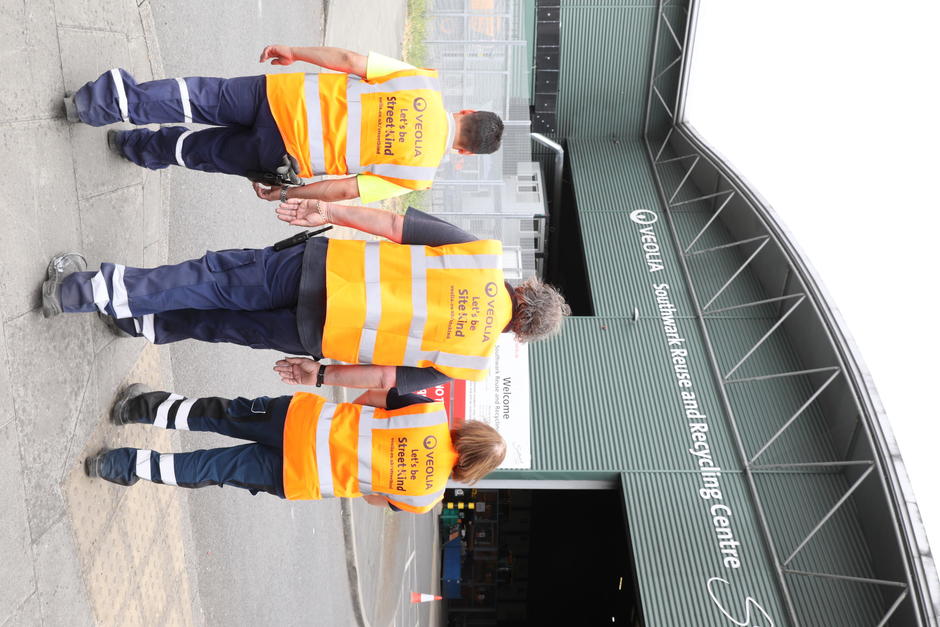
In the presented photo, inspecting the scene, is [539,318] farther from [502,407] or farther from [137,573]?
[502,407]

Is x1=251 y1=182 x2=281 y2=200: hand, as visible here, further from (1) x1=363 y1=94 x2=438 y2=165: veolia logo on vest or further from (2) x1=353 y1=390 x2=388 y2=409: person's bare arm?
(2) x1=353 y1=390 x2=388 y2=409: person's bare arm

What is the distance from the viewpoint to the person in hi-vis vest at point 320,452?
4445 mm

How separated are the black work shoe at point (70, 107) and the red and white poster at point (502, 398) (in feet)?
22.5

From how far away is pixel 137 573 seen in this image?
4926 millimetres

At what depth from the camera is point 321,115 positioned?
4262mm

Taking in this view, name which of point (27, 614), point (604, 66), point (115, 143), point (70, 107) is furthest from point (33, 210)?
point (604, 66)

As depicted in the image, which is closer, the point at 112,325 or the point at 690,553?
the point at 112,325

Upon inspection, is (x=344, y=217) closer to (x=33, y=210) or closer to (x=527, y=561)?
A: (x=33, y=210)

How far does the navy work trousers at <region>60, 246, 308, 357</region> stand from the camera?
3.94 m

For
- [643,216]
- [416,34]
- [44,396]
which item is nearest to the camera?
[44,396]

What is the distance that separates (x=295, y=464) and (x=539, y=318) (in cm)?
167

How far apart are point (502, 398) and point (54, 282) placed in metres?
7.48

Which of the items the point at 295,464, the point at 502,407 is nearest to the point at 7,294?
the point at 295,464

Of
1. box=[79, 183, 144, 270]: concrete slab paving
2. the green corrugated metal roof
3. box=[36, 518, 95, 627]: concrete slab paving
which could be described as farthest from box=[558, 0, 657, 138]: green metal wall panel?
box=[36, 518, 95, 627]: concrete slab paving
